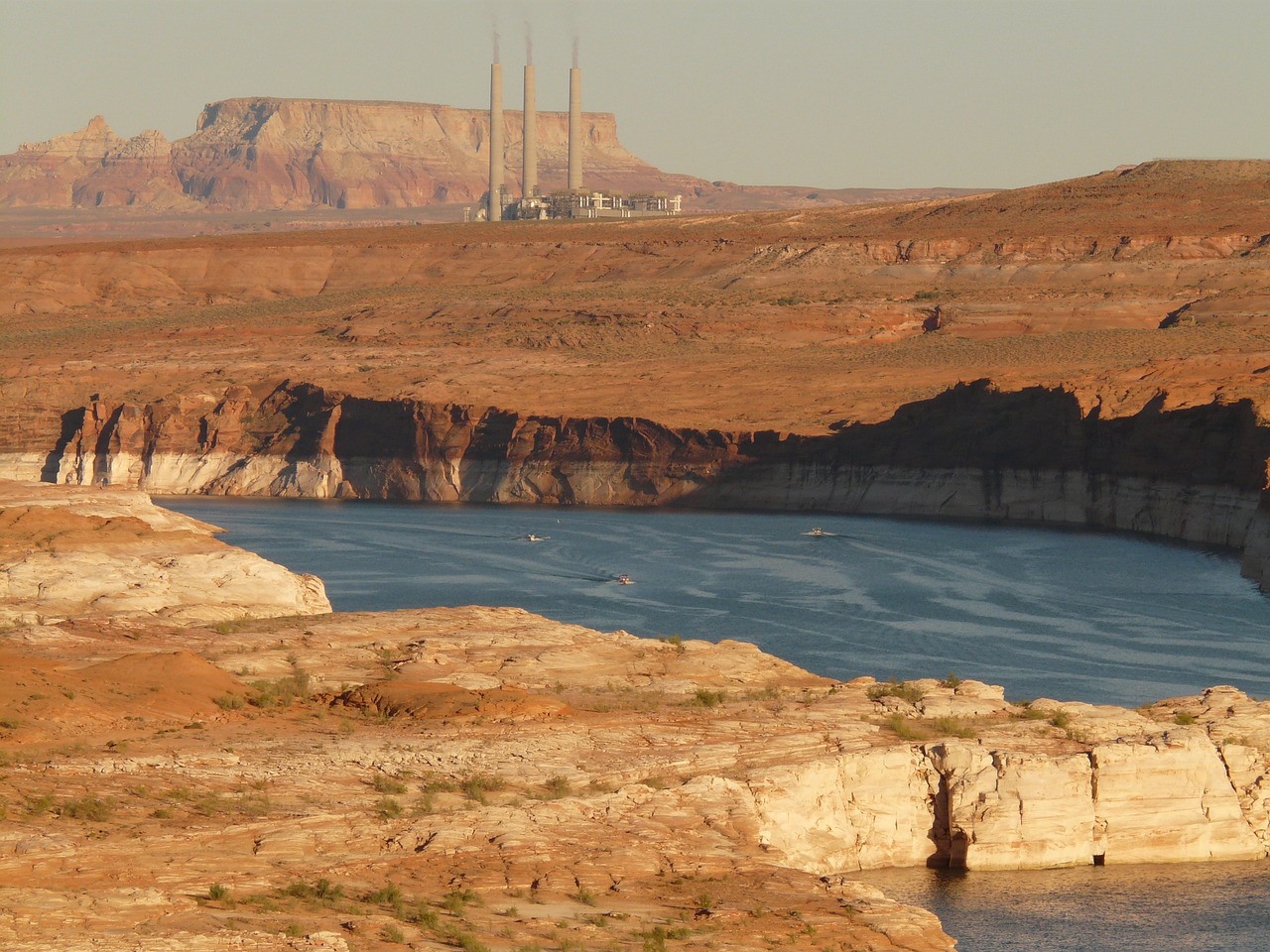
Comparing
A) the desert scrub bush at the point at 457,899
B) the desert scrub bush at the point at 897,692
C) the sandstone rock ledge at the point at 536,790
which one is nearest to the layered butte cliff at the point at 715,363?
the desert scrub bush at the point at 897,692

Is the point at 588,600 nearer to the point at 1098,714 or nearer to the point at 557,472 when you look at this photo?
the point at 1098,714

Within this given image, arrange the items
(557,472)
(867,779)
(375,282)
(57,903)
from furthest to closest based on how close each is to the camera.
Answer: (375,282) → (557,472) → (867,779) → (57,903)

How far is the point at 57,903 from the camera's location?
25.0 m

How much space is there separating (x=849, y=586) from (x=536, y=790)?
46.6 metres

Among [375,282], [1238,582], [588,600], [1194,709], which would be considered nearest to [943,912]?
[1194,709]

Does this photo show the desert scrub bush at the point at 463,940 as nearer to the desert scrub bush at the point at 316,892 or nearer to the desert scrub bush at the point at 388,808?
the desert scrub bush at the point at 316,892

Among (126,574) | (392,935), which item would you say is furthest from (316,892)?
(126,574)

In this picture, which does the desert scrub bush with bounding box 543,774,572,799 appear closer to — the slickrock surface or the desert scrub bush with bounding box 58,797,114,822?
the desert scrub bush with bounding box 58,797,114,822

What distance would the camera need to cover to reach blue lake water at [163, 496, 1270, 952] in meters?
33.6

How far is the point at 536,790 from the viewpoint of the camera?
32.0 meters

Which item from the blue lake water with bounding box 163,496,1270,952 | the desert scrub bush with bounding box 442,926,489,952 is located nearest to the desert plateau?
the desert scrub bush with bounding box 442,926,489,952

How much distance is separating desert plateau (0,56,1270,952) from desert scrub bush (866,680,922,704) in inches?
9.5

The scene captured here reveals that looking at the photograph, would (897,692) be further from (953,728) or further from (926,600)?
(926,600)

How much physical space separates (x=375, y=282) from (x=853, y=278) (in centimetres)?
4072
